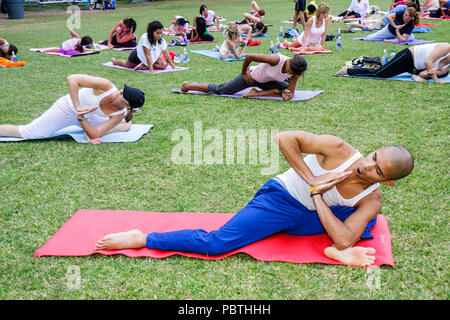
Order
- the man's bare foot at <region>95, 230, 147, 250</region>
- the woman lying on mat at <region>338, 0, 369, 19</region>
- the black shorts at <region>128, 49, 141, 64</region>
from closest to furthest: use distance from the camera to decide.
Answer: the man's bare foot at <region>95, 230, 147, 250</region>
the black shorts at <region>128, 49, 141, 64</region>
the woman lying on mat at <region>338, 0, 369, 19</region>

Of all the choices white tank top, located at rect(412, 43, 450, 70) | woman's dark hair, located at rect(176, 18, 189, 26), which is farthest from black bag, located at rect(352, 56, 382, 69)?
woman's dark hair, located at rect(176, 18, 189, 26)

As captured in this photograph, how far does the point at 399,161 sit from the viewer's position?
2590 mm

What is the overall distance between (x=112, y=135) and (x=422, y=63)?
5.69 meters

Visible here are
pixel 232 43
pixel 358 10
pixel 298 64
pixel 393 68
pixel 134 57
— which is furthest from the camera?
pixel 358 10

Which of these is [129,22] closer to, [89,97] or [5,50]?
[5,50]

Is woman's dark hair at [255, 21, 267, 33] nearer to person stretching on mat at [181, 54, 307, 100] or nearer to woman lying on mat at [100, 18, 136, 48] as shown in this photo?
woman lying on mat at [100, 18, 136, 48]

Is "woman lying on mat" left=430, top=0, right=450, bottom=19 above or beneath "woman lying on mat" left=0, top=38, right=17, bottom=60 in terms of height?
above

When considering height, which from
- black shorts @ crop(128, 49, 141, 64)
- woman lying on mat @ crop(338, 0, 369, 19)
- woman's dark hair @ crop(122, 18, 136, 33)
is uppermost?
woman lying on mat @ crop(338, 0, 369, 19)

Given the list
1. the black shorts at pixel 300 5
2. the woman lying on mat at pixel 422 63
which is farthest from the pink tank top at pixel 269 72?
the black shorts at pixel 300 5

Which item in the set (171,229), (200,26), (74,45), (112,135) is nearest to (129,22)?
(74,45)

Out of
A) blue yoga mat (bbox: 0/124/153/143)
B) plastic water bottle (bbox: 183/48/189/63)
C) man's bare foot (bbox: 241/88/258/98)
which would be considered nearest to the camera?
blue yoga mat (bbox: 0/124/153/143)

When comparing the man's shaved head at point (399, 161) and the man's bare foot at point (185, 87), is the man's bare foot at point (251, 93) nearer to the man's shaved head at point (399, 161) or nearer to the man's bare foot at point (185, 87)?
the man's bare foot at point (185, 87)

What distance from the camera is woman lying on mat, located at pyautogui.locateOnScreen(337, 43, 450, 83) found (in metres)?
7.16
